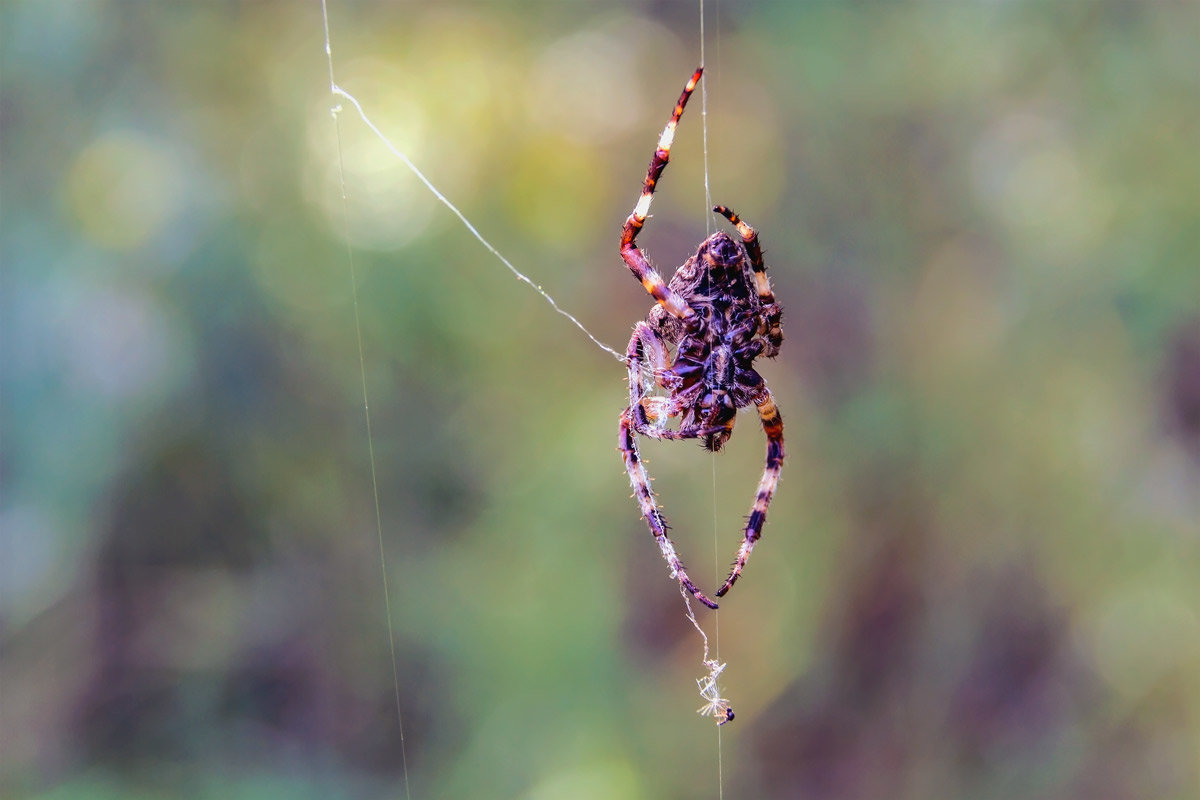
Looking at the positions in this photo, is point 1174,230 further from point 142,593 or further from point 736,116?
point 142,593

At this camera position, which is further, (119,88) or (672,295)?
(119,88)

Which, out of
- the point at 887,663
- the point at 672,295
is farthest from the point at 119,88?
the point at 887,663

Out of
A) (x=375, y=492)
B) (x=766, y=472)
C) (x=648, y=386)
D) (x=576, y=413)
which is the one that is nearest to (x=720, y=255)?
(x=648, y=386)

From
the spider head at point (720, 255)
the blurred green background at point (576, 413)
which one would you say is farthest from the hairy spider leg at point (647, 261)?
the blurred green background at point (576, 413)

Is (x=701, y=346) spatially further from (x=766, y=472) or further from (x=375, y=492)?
(x=375, y=492)

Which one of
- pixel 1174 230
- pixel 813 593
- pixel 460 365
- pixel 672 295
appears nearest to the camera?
pixel 672 295

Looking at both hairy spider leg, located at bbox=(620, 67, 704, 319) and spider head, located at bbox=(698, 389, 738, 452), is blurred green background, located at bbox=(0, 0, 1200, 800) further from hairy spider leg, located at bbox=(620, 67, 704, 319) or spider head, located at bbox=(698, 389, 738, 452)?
hairy spider leg, located at bbox=(620, 67, 704, 319)
